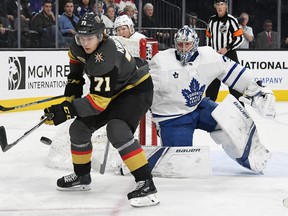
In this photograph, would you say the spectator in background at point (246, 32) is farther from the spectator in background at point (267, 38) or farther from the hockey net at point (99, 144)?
the hockey net at point (99, 144)

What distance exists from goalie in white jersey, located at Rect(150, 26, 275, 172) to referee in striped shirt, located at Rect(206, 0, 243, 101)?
229 cm

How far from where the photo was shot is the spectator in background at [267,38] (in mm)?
8922

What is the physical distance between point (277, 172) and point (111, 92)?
130 cm

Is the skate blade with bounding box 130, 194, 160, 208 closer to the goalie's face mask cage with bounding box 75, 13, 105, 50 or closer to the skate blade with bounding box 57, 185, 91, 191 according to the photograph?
the skate blade with bounding box 57, 185, 91, 191

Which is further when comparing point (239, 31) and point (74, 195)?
point (239, 31)

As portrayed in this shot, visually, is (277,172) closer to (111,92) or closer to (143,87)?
(143,87)

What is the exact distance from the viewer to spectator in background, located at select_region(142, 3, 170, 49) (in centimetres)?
862

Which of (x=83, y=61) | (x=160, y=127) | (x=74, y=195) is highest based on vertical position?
(x=83, y=61)

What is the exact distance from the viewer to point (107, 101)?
3193 mm

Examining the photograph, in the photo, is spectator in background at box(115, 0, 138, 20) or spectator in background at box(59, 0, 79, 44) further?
spectator in background at box(115, 0, 138, 20)

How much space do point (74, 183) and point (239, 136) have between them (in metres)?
0.93

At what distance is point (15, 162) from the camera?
4418 mm

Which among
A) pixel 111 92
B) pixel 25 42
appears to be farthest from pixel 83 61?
pixel 25 42

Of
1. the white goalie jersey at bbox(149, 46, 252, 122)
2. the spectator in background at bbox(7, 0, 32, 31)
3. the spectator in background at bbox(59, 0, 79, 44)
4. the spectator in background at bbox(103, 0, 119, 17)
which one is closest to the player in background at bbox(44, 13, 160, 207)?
the white goalie jersey at bbox(149, 46, 252, 122)
